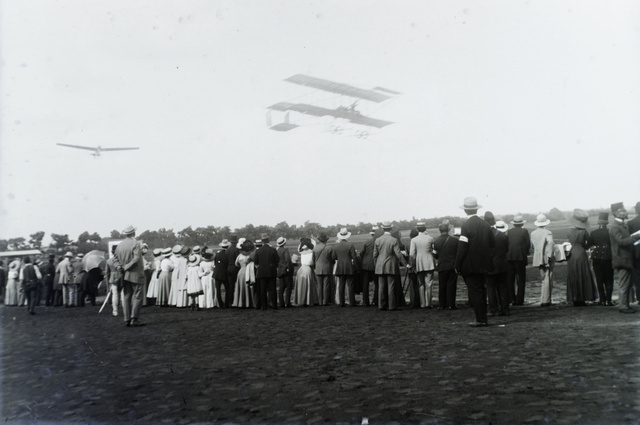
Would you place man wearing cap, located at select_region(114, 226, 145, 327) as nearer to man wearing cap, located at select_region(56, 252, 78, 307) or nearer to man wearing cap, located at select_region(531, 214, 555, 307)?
man wearing cap, located at select_region(531, 214, 555, 307)

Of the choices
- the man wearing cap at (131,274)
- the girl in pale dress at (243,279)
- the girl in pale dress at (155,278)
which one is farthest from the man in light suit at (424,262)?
the girl in pale dress at (155,278)

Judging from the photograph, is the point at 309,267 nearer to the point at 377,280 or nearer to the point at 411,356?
the point at 377,280

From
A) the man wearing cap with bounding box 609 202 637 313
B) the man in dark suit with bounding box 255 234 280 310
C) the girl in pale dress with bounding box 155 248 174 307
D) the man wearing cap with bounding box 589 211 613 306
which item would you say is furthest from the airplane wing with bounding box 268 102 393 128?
the man wearing cap with bounding box 609 202 637 313

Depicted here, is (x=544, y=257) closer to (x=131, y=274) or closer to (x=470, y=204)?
(x=470, y=204)

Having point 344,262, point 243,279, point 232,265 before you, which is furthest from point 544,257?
point 232,265

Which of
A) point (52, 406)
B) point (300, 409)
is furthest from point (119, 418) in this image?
point (300, 409)

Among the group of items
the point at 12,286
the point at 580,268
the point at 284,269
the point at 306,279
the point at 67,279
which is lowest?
the point at 12,286

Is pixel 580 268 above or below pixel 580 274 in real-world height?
above
